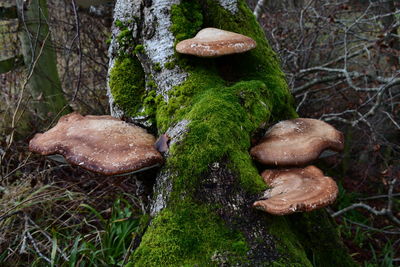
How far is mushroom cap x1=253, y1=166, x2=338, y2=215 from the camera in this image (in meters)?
1.85

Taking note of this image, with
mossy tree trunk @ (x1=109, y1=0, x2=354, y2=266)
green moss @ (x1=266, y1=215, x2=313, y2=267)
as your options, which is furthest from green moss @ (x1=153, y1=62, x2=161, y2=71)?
green moss @ (x1=266, y1=215, x2=313, y2=267)

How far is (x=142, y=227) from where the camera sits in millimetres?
2223

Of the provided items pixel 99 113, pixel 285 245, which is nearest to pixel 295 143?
pixel 285 245

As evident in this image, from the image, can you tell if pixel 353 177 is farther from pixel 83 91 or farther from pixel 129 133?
pixel 129 133

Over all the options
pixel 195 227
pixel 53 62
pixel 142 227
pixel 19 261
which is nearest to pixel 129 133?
pixel 142 227

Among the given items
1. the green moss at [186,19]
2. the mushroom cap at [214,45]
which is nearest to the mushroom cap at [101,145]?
the mushroom cap at [214,45]

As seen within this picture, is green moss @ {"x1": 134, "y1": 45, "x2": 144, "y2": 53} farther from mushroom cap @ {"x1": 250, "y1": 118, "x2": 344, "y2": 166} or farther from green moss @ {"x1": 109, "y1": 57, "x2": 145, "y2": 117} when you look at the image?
mushroom cap @ {"x1": 250, "y1": 118, "x2": 344, "y2": 166}

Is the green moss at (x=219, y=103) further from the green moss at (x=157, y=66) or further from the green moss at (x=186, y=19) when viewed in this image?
the green moss at (x=157, y=66)

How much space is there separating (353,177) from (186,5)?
259 inches

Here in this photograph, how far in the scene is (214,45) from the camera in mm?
2482

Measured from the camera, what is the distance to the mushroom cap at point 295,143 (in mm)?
2215

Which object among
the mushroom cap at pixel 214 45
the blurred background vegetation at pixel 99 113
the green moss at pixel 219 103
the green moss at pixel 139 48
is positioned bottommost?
the blurred background vegetation at pixel 99 113

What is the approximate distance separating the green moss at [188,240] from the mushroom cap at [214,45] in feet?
3.49

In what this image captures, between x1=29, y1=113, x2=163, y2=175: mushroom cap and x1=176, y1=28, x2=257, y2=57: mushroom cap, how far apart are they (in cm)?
67
